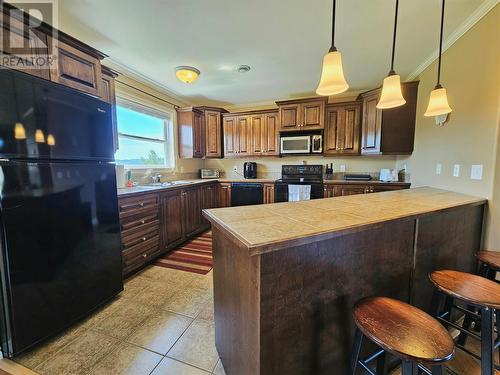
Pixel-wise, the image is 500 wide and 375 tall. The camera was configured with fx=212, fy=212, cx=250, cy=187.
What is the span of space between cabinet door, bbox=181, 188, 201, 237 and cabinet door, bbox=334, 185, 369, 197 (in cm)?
247

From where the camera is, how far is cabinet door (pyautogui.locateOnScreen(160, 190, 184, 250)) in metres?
2.93

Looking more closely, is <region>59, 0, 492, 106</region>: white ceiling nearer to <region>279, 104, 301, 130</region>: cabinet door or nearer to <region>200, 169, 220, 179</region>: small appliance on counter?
<region>279, 104, 301, 130</region>: cabinet door

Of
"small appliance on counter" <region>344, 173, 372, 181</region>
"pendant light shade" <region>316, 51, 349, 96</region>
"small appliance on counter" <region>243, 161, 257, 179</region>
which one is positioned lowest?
"small appliance on counter" <region>344, 173, 372, 181</region>

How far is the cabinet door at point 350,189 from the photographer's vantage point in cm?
358

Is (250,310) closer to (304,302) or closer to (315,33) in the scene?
(304,302)

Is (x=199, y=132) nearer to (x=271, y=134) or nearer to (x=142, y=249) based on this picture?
(x=271, y=134)

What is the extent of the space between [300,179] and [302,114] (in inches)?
48.0

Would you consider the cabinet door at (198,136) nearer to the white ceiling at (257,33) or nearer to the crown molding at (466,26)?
the white ceiling at (257,33)

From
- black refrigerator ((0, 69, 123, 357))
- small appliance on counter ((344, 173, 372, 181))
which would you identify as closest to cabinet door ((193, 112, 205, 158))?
black refrigerator ((0, 69, 123, 357))

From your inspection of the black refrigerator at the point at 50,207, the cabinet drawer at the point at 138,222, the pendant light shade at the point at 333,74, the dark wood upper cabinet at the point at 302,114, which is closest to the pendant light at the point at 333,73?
the pendant light shade at the point at 333,74

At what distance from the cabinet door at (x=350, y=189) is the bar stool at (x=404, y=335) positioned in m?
2.88

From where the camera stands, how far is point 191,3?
1755 millimetres

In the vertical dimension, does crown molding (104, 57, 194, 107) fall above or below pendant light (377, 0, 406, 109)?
above

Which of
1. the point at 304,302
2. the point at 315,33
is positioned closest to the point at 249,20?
the point at 315,33
